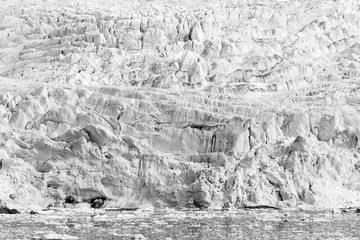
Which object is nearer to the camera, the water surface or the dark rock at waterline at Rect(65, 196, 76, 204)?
the water surface

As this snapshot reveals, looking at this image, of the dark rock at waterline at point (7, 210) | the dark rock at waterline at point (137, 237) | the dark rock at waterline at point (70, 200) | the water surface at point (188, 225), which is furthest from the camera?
the dark rock at waterline at point (70, 200)

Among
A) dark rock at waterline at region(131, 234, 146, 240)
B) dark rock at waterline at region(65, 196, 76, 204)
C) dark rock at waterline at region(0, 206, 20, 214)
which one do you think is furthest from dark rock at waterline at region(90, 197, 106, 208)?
dark rock at waterline at region(131, 234, 146, 240)

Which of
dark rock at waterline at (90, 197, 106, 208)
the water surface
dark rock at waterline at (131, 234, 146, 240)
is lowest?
dark rock at waterline at (131, 234, 146, 240)

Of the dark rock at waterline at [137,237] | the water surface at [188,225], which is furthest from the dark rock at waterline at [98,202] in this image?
the dark rock at waterline at [137,237]

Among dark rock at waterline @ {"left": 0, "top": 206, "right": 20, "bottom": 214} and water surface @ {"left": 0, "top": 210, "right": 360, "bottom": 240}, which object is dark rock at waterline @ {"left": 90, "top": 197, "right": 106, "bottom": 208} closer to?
water surface @ {"left": 0, "top": 210, "right": 360, "bottom": 240}

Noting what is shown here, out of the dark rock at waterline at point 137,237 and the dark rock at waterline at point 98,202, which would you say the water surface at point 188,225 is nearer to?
the dark rock at waterline at point 137,237

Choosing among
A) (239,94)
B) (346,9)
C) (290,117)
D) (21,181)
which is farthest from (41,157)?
(346,9)

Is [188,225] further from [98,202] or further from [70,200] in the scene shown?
[70,200]

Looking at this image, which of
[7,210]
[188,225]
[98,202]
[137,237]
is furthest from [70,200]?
[137,237]

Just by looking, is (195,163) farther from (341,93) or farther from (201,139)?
(341,93)
